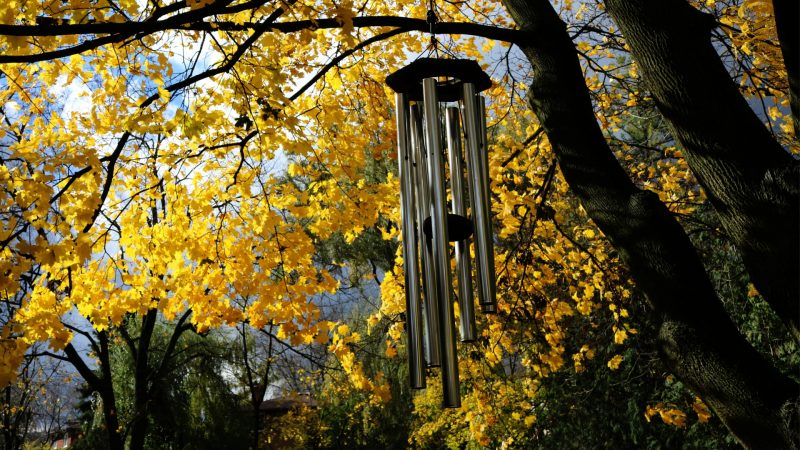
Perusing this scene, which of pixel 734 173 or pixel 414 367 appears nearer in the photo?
pixel 414 367

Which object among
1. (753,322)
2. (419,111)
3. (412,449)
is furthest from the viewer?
(412,449)

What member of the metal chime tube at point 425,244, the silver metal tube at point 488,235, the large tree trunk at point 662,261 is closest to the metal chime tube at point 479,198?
the silver metal tube at point 488,235

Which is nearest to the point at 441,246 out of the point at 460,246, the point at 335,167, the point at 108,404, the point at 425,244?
the point at 425,244

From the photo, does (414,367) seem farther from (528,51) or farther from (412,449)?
(412,449)

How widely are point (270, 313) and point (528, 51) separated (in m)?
2.95

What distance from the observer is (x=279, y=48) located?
169 inches

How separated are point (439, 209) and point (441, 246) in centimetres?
11

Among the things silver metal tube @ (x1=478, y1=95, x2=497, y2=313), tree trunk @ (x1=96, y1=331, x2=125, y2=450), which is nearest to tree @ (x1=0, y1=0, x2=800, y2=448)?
silver metal tube @ (x1=478, y1=95, x2=497, y2=313)

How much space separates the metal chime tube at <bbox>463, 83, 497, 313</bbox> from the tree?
0.51 metres

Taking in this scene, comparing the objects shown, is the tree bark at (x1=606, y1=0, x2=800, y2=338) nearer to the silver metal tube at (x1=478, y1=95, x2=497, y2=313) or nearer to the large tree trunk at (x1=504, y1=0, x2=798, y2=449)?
the large tree trunk at (x1=504, y1=0, x2=798, y2=449)

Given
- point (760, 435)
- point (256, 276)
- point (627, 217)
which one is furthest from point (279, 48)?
point (760, 435)

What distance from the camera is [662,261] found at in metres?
2.21

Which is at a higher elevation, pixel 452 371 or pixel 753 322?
pixel 753 322

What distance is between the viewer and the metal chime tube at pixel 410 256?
1.91 m
